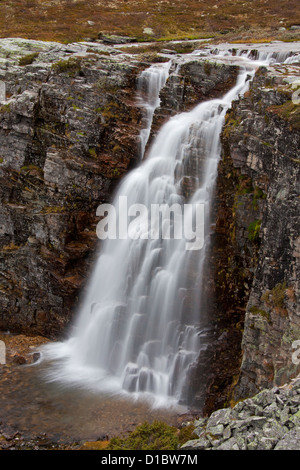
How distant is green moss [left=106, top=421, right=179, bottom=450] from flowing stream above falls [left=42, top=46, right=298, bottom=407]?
605 cm

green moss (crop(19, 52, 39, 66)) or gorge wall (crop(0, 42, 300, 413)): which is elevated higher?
green moss (crop(19, 52, 39, 66))

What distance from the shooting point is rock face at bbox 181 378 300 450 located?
11.0 metres

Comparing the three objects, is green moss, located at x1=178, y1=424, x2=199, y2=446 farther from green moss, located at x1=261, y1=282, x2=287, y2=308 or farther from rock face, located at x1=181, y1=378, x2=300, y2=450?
green moss, located at x1=261, y1=282, x2=287, y2=308

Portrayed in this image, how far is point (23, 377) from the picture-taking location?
77.4ft

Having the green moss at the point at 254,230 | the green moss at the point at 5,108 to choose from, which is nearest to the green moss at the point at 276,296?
the green moss at the point at 254,230

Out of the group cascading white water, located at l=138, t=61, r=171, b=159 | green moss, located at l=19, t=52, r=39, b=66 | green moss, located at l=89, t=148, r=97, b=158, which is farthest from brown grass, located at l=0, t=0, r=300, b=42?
green moss, located at l=89, t=148, r=97, b=158

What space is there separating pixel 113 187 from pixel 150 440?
15478 millimetres

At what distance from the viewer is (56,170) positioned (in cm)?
2750

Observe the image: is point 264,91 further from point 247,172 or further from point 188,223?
point 188,223

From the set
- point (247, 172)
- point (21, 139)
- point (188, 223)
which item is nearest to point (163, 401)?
point (188, 223)

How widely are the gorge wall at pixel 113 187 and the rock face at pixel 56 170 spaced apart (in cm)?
6

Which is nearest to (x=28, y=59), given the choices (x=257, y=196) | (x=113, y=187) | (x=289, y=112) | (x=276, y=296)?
(x=113, y=187)

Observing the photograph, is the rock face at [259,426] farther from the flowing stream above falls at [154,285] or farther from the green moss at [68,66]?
the green moss at [68,66]

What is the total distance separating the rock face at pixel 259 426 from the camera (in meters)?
11.0
